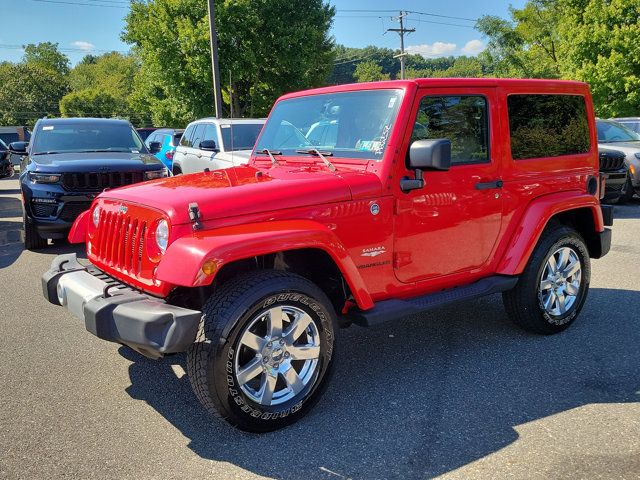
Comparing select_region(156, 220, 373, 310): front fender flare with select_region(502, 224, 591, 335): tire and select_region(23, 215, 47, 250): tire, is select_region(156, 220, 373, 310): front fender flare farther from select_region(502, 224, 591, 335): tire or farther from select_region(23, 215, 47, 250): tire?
select_region(23, 215, 47, 250): tire

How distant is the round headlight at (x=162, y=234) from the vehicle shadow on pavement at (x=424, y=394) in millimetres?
1034

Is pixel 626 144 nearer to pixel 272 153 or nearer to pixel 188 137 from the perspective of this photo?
pixel 188 137

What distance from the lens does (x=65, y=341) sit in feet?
14.6

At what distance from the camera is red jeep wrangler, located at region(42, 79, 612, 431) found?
9.48 feet

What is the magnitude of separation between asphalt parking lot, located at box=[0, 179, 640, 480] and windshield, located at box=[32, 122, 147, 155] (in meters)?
4.09

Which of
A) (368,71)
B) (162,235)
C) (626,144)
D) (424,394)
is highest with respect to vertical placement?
(368,71)

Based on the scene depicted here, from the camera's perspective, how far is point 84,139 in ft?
27.7

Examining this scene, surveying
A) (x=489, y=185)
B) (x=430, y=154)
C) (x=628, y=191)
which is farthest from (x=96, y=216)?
(x=628, y=191)

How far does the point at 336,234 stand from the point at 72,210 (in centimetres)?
520

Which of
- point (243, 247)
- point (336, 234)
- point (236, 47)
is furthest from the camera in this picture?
point (236, 47)

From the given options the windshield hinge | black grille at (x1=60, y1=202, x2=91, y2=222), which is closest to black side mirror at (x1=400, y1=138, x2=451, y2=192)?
the windshield hinge

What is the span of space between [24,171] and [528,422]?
7.25m

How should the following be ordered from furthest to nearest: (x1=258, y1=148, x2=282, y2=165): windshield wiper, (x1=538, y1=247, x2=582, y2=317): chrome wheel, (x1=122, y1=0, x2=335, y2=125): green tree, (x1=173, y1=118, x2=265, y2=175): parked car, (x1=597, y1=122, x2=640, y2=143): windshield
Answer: (x1=122, y1=0, x2=335, y2=125): green tree, (x1=597, y1=122, x2=640, y2=143): windshield, (x1=173, y1=118, x2=265, y2=175): parked car, (x1=538, y1=247, x2=582, y2=317): chrome wheel, (x1=258, y1=148, x2=282, y2=165): windshield wiper

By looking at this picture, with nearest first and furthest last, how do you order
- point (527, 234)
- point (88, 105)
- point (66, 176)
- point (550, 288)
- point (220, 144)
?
point (527, 234), point (550, 288), point (66, 176), point (220, 144), point (88, 105)
